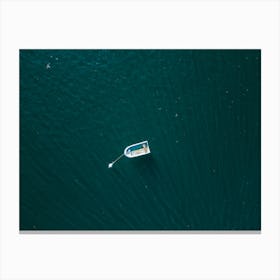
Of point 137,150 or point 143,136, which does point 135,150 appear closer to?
point 137,150

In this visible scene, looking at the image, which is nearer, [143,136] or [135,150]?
[135,150]

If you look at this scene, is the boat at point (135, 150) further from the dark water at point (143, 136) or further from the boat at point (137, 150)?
the dark water at point (143, 136)

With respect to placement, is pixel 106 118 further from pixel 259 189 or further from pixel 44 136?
pixel 259 189

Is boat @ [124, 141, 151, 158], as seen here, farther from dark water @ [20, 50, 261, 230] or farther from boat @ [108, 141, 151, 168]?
dark water @ [20, 50, 261, 230]

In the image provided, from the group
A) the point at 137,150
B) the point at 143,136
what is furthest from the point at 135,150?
the point at 143,136

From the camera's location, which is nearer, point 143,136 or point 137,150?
point 137,150

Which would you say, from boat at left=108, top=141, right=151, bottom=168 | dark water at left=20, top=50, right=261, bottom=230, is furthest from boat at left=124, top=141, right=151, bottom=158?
dark water at left=20, top=50, right=261, bottom=230

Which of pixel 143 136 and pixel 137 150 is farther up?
pixel 143 136

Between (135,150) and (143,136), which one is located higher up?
(143,136)

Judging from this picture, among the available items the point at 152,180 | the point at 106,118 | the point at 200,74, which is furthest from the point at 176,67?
the point at 152,180

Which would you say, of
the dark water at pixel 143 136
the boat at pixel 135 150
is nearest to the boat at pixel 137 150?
the boat at pixel 135 150
